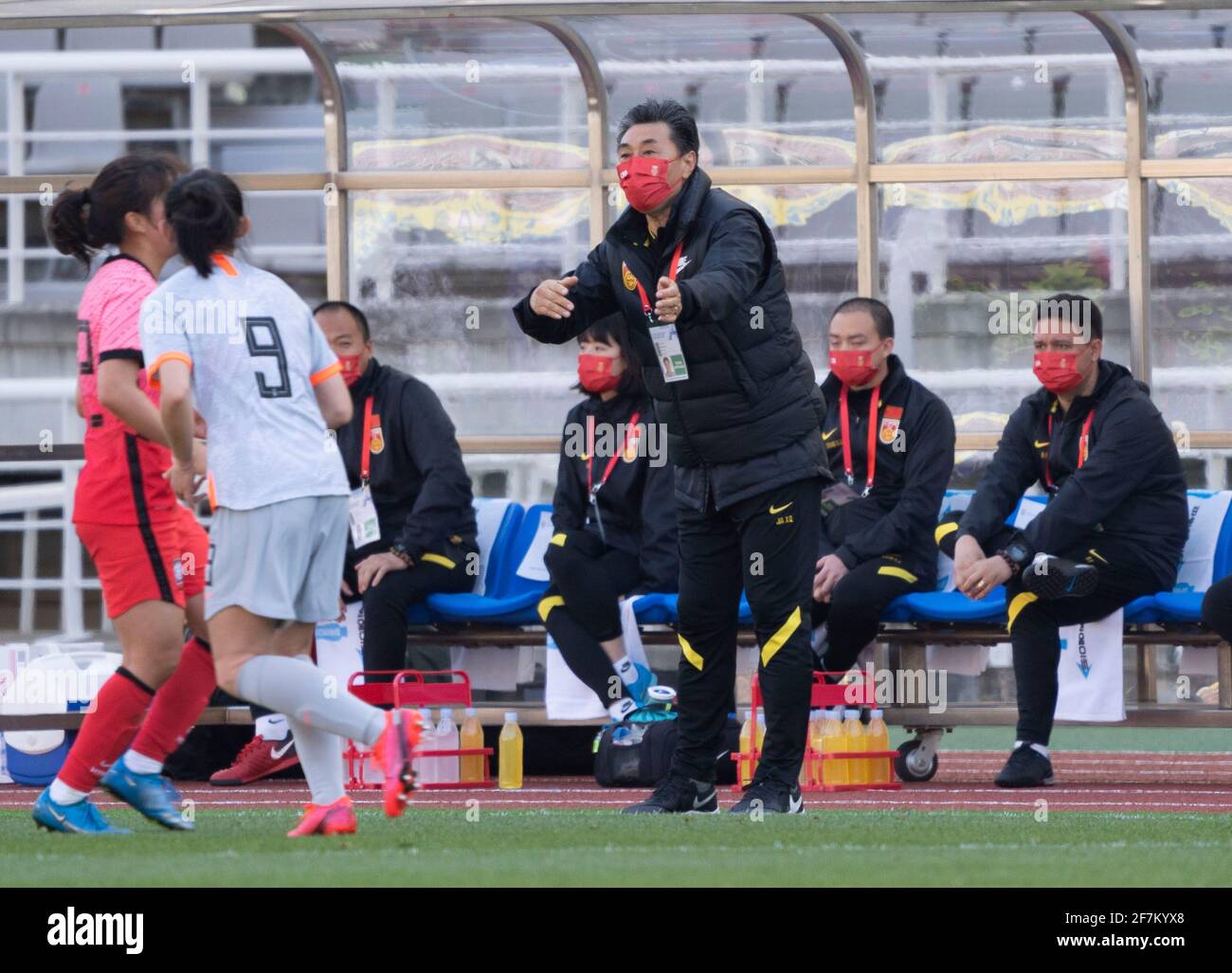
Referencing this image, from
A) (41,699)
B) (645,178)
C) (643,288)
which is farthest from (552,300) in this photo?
(41,699)

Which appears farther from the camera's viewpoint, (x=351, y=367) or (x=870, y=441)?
(x=351, y=367)

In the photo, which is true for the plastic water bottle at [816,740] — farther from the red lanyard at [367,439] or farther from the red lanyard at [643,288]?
the red lanyard at [643,288]

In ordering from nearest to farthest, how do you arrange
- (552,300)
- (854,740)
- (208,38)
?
(552,300) < (854,740) < (208,38)

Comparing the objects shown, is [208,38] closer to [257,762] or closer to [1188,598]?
[257,762]

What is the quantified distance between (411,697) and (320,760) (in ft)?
10.7

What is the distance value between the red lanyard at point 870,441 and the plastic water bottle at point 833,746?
1089mm

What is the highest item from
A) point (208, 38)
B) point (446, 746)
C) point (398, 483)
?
point (208, 38)

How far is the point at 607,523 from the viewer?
939 centimetres

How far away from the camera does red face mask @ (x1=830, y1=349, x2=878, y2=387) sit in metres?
9.25

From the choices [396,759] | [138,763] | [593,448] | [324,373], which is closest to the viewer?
[396,759]

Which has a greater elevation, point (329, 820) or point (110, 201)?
point (110, 201)

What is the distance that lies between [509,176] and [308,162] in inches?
266

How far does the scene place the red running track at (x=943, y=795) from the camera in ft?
25.4
